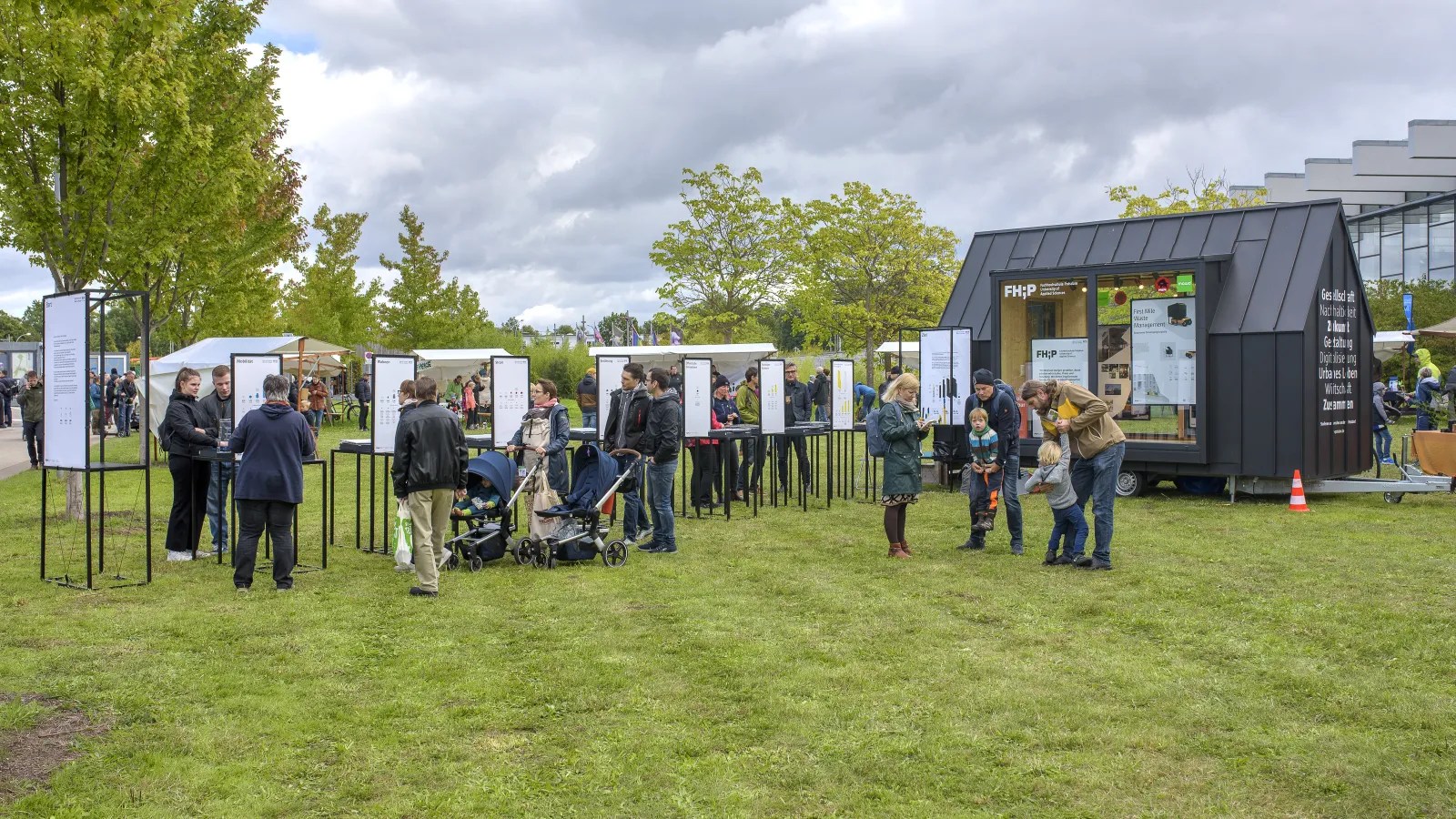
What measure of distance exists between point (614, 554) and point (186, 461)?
368 cm

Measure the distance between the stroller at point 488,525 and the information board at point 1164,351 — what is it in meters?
8.05

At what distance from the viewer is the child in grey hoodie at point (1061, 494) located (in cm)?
932

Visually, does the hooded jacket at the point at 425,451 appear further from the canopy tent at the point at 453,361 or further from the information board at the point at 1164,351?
the canopy tent at the point at 453,361

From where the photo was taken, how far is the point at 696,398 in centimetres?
1279

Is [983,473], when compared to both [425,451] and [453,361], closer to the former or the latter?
[425,451]

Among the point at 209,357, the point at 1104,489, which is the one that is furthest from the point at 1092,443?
the point at 209,357

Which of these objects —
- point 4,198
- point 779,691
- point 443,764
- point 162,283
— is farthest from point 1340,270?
point 162,283

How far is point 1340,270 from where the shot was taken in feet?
Answer: 44.1

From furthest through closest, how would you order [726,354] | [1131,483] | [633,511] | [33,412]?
1. [726,354]
2. [33,412]
3. [1131,483]
4. [633,511]

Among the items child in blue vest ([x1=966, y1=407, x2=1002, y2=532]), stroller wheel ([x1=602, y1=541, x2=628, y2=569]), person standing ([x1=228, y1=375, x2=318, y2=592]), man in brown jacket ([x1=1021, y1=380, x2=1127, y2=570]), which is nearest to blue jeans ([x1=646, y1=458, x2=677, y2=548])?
stroller wheel ([x1=602, y1=541, x2=628, y2=569])

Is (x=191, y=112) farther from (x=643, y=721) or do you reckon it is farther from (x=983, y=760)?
(x=983, y=760)

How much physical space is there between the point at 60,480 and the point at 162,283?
129 inches

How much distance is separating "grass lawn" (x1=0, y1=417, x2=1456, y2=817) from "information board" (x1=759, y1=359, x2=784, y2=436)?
380 centimetres

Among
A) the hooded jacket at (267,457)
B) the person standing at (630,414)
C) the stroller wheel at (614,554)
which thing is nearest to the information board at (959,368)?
the person standing at (630,414)
